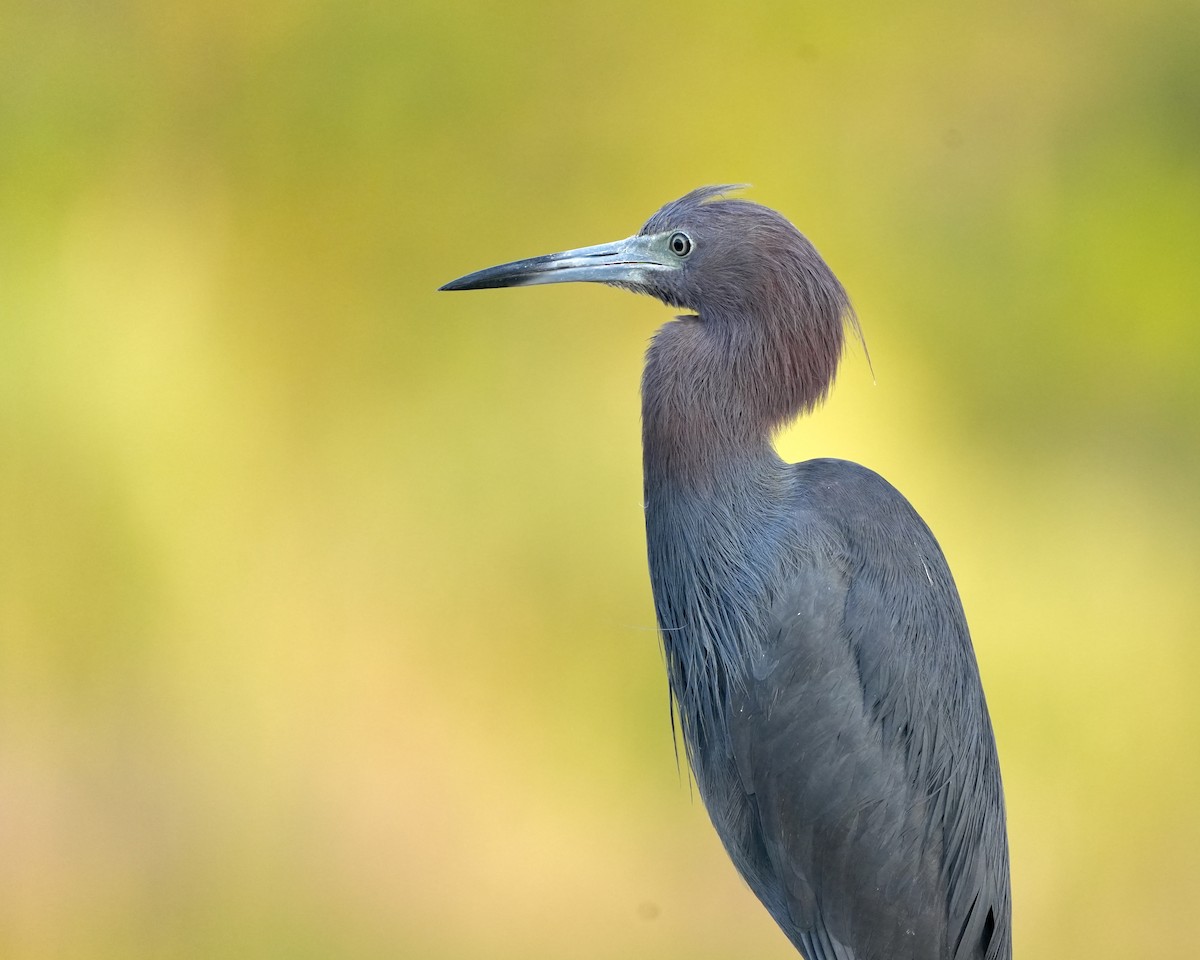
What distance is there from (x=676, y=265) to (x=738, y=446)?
12.0 inches

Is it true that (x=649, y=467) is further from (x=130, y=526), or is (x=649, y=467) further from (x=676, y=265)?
(x=130, y=526)

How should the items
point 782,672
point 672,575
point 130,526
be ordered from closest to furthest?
point 782,672 → point 672,575 → point 130,526

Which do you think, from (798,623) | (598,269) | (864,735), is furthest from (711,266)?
(864,735)

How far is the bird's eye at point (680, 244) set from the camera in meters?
1.97

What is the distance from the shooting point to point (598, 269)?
2010 mm

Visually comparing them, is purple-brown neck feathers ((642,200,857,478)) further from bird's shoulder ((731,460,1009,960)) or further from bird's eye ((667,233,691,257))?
bird's shoulder ((731,460,1009,960))

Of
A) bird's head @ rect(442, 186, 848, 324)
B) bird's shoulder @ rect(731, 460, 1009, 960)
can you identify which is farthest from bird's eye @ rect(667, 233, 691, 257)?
bird's shoulder @ rect(731, 460, 1009, 960)

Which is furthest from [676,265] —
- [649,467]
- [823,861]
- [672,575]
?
[823,861]

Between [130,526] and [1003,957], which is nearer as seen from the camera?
[1003,957]

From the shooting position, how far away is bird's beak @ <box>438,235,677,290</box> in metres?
2.00

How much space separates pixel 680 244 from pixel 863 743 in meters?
0.81

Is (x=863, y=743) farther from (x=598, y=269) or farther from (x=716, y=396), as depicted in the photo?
(x=598, y=269)

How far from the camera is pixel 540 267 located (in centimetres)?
203

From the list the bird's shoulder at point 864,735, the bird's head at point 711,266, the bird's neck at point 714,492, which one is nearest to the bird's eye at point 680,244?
the bird's head at point 711,266
